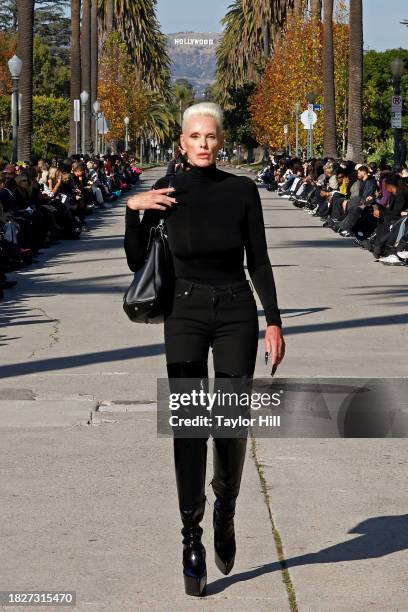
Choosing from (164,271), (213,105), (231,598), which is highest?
(213,105)

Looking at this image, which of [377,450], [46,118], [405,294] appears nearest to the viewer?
[377,450]

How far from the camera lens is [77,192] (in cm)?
3341

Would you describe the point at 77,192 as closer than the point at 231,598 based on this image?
No

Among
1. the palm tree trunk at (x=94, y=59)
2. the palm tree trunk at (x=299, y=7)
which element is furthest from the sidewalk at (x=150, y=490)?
the palm tree trunk at (x=299, y=7)

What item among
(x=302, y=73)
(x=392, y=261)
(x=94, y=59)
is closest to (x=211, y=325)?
(x=392, y=261)

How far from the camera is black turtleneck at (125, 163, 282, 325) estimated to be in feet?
19.4

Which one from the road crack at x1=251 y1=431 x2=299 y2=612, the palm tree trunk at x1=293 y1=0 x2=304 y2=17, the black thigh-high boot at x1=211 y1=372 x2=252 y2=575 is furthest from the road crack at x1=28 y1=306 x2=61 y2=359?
the palm tree trunk at x1=293 y1=0 x2=304 y2=17

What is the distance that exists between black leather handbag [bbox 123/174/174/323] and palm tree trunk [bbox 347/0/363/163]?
Answer: 133 ft

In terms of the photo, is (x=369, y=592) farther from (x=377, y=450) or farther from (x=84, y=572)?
(x=377, y=450)

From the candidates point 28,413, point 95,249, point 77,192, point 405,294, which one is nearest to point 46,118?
point 77,192

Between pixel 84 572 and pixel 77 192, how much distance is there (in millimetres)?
27591

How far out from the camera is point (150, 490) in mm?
7750

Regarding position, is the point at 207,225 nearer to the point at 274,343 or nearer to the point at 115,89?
the point at 274,343

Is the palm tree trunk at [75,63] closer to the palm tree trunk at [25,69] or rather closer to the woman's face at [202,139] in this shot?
the palm tree trunk at [25,69]
